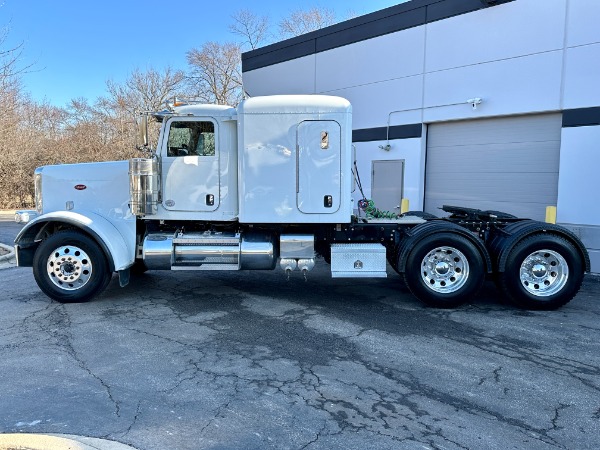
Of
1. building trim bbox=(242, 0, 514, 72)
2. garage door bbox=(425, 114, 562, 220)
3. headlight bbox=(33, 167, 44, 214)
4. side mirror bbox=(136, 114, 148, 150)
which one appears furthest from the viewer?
building trim bbox=(242, 0, 514, 72)

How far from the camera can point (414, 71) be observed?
40.5ft

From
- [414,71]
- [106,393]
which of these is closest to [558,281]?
[106,393]

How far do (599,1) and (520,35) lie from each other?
5.21ft

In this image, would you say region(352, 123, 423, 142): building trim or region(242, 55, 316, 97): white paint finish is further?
region(242, 55, 316, 97): white paint finish

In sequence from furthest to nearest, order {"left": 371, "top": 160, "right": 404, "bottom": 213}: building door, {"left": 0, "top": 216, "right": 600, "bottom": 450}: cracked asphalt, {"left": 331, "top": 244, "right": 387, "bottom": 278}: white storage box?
1. {"left": 371, "top": 160, "right": 404, "bottom": 213}: building door
2. {"left": 331, "top": 244, "right": 387, "bottom": 278}: white storage box
3. {"left": 0, "top": 216, "right": 600, "bottom": 450}: cracked asphalt

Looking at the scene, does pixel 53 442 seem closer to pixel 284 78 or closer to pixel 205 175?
pixel 205 175

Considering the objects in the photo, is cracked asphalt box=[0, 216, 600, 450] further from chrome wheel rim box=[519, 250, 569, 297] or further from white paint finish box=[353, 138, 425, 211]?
white paint finish box=[353, 138, 425, 211]

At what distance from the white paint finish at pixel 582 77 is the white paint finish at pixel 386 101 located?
11.9 ft

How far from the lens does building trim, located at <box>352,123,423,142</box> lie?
12.3 metres

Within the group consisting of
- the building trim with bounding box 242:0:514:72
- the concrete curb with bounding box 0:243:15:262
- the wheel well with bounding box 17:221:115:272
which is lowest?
the concrete curb with bounding box 0:243:15:262

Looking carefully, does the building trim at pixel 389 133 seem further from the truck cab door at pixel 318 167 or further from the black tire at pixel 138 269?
the black tire at pixel 138 269

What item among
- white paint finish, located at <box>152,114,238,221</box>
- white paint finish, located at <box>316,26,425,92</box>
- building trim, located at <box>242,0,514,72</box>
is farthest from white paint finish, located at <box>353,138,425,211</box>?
white paint finish, located at <box>152,114,238,221</box>

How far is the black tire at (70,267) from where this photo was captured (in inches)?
253

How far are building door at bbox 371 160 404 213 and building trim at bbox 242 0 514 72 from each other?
3.78 meters
